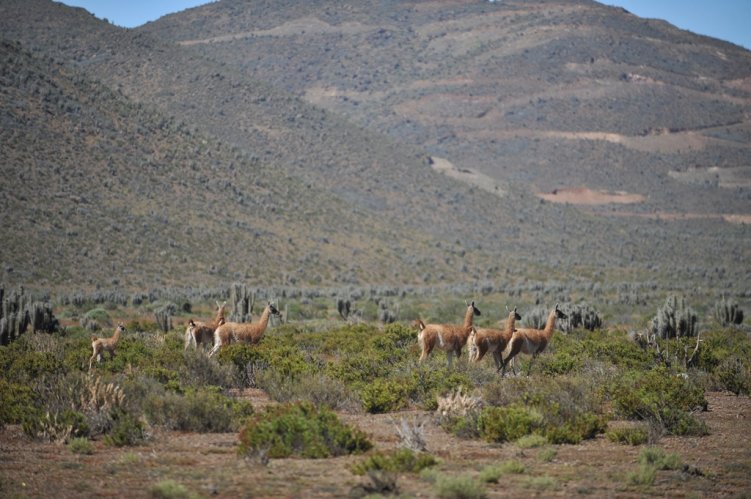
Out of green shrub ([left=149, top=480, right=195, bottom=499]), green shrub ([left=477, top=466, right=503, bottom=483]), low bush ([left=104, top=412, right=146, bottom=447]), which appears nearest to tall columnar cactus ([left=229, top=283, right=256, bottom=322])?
low bush ([left=104, top=412, right=146, bottom=447])

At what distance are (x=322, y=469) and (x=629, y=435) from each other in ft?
14.9

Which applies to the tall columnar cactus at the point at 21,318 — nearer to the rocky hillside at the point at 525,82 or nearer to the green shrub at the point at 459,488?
the green shrub at the point at 459,488

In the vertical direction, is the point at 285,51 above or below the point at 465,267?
above

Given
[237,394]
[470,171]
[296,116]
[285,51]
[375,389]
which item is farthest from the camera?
[285,51]

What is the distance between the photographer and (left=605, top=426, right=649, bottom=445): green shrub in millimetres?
12633

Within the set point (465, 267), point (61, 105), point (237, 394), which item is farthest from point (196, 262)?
point (237, 394)

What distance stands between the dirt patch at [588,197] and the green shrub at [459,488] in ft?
302

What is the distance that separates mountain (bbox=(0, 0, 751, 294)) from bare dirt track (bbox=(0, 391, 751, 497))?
34489 mm

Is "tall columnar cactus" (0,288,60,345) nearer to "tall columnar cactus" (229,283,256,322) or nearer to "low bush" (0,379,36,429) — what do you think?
"tall columnar cactus" (229,283,256,322)

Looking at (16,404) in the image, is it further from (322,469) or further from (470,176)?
(470,176)

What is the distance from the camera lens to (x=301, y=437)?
11.8 m

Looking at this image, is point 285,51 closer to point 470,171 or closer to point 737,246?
point 470,171

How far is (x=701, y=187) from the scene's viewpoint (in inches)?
4151

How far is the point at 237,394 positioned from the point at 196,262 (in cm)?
3620
